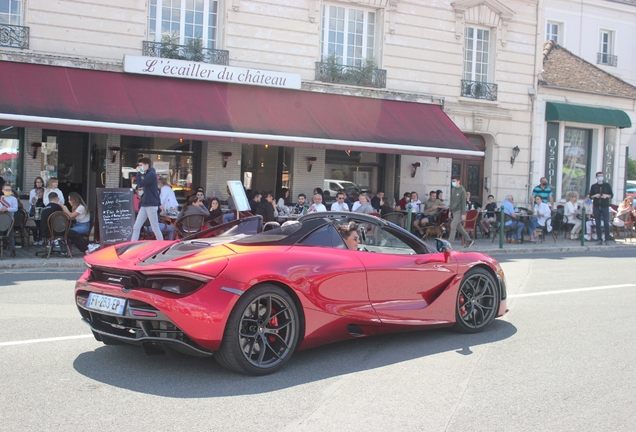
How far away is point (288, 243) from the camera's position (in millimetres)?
5730

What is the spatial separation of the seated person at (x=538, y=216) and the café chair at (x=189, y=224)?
989 centimetres

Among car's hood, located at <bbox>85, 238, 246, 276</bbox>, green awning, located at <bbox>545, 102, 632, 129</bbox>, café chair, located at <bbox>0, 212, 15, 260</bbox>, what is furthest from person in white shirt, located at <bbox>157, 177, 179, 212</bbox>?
green awning, located at <bbox>545, 102, 632, 129</bbox>

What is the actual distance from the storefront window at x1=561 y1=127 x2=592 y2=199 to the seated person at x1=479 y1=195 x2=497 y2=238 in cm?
446

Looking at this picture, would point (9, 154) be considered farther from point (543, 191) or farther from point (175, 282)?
point (543, 191)

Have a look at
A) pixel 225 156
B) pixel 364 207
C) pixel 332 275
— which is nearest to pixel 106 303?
pixel 332 275

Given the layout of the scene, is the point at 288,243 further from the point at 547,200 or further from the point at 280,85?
the point at 547,200

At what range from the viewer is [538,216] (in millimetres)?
19172

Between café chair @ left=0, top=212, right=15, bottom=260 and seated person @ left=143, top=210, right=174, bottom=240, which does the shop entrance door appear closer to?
seated person @ left=143, top=210, right=174, bottom=240

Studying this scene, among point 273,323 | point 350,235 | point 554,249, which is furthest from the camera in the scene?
point 554,249

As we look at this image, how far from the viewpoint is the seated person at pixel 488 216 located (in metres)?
19.3

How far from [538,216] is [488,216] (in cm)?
147

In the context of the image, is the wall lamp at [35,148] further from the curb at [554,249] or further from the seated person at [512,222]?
the seated person at [512,222]

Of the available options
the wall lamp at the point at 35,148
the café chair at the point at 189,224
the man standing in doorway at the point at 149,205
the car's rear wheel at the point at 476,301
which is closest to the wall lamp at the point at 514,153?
the café chair at the point at 189,224

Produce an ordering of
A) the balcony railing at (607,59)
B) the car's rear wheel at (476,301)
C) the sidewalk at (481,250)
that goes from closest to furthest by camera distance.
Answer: the car's rear wheel at (476,301), the sidewalk at (481,250), the balcony railing at (607,59)
